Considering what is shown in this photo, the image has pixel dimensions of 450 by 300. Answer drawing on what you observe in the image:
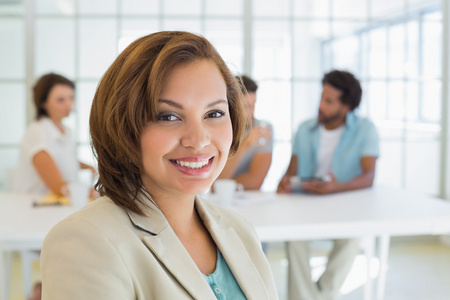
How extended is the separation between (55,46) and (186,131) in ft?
12.1

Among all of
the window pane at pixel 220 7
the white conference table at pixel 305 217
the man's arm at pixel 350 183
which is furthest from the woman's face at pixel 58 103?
the window pane at pixel 220 7

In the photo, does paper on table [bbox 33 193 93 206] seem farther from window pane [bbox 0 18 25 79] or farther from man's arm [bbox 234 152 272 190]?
window pane [bbox 0 18 25 79]

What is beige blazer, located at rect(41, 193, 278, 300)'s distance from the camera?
2.87 feet

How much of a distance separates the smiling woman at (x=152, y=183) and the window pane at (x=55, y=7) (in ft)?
11.8

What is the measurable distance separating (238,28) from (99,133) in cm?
361

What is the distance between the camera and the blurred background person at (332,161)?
10.1ft

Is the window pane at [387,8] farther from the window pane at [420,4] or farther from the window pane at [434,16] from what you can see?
the window pane at [434,16]

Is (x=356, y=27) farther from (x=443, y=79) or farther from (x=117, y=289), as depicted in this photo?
(x=117, y=289)

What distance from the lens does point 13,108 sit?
4.38 meters

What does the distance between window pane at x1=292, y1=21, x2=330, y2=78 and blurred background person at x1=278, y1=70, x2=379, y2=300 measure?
4.12ft

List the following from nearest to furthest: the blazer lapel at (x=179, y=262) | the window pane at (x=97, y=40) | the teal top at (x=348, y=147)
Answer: the blazer lapel at (x=179, y=262)
the teal top at (x=348, y=147)
the window pane at (x=97, y=40)

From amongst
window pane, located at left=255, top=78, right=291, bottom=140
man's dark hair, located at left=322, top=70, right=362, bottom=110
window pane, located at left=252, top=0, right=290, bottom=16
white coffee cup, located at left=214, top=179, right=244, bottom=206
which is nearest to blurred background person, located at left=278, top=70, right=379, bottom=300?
man's dark hair, located at left=322, top=70, right=362, bottom=110

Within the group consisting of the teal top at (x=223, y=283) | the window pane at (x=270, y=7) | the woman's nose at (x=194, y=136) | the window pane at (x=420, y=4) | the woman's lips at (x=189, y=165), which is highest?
the window pane at (x=420, y=4)

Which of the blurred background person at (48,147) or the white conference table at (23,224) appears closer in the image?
the white conference table at (23,224)
